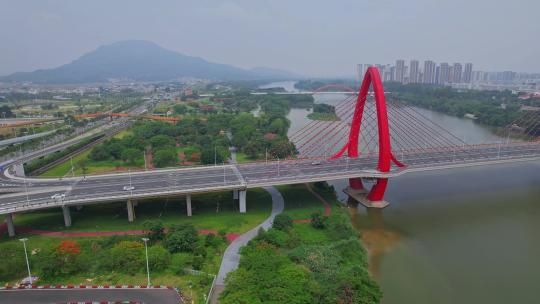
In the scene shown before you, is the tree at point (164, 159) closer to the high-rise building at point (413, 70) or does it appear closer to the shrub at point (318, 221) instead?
the shrub at point (318, 221)

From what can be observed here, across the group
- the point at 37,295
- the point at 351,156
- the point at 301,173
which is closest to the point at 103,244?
the point at 37,295

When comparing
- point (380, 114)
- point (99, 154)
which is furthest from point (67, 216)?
point (380, 114)

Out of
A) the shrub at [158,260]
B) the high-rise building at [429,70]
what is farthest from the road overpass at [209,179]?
the high-rise building at [429,70]

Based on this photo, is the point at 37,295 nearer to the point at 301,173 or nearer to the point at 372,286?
the point at 372,286

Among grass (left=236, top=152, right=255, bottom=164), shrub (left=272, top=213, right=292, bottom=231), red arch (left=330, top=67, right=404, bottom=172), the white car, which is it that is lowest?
grass (left=236, top=152, right=255, bottom=164)

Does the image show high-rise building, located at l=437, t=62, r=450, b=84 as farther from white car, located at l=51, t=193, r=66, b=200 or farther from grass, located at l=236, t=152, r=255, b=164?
white car, located at l=51, t=193, r=66, b=200

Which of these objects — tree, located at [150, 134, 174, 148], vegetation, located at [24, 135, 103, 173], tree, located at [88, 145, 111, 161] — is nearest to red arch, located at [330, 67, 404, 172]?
tree, located at [150, 134, 174, 148]
